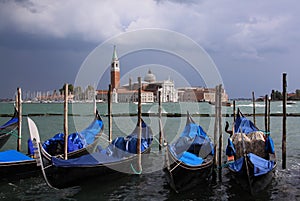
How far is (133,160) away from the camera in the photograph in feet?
22.9

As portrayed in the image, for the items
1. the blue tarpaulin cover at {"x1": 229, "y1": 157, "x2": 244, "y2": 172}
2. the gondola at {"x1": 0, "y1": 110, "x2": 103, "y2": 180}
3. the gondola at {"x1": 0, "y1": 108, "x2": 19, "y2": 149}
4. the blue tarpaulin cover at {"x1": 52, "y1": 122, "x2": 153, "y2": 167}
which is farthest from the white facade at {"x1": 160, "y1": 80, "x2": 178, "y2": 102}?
the gondola at {"x1": 0, "y1": 108, "x2": 19, "y2": 149}

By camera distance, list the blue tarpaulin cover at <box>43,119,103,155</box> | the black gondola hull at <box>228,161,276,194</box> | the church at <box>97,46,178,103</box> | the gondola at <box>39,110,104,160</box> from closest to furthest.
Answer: the black gondola hull at <box>228,161,276,194</box> < the gondola at <box>39,110,104,160</box> < the blue tarpaulin cover at <box>43,119,103,155</box> < the church at <box>97,46,178,103</box>

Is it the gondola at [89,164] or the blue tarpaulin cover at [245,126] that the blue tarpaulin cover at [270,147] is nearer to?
the blue tarpaulin cover at [245,126]

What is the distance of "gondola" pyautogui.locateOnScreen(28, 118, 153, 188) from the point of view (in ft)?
18.0

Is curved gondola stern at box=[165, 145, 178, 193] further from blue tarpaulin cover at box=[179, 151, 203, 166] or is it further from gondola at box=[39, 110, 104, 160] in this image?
gondola at box=[39, 110, 104, 160]

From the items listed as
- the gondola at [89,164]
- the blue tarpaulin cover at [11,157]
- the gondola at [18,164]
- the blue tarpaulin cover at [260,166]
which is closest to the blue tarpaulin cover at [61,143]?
the gondola at [18,164]

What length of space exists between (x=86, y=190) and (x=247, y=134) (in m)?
4.48

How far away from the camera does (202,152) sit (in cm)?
716

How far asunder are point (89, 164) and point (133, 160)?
130cm

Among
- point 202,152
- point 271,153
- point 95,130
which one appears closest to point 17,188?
point 95,130

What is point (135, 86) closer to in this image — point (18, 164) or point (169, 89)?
point (18, 164)

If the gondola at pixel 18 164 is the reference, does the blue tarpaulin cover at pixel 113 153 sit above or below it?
above

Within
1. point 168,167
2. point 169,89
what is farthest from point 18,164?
point 169,89

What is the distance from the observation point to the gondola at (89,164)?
548 centimetres
